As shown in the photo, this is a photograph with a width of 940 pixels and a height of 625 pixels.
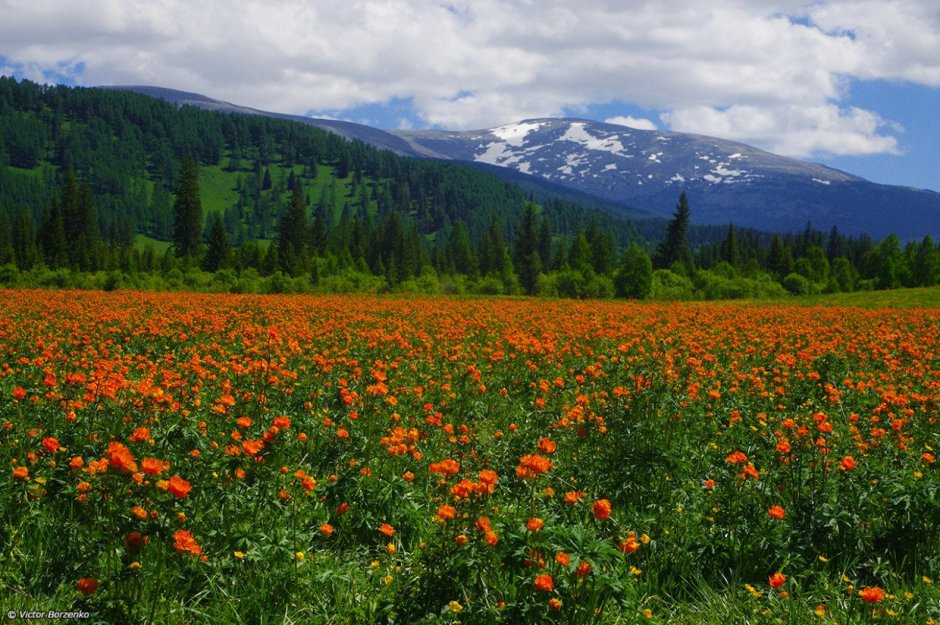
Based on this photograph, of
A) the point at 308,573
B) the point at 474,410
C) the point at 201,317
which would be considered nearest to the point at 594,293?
the point at 201,317

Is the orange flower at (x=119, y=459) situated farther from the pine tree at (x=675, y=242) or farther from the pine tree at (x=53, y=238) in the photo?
the pine tree at (x=53, y=238)

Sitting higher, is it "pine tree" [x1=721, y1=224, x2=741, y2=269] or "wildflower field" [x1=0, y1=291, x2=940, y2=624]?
"pine tree" [x1=721, y1=224, x2=741, y2=269]

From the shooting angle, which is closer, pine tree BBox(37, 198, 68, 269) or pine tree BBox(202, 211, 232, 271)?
pine tree BBox(202, 211, 232, 271)

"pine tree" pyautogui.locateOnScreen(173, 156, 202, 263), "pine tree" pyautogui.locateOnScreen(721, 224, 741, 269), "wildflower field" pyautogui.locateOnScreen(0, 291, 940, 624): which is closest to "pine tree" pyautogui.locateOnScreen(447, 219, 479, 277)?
"pine tree" pyautogui.locateOnScreen(721, 224, 741, 269)

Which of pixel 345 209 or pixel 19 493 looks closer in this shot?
pixel 19 493

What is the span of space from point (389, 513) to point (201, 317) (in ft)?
38.2

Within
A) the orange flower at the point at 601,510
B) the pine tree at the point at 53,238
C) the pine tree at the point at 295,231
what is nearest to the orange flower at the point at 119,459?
the orange flower at the point at 601,510

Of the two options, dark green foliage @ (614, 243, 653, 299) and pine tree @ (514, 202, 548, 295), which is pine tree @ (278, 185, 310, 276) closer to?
pine tree @ (514, 202, 548, 295)

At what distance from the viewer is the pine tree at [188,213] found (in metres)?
78.2

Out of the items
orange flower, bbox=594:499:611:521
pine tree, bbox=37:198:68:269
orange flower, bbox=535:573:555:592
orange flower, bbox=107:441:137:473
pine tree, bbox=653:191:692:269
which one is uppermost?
pine tree, bbox=653:191:692:269

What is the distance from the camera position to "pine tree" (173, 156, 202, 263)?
78250 mm

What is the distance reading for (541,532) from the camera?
3.21 meters

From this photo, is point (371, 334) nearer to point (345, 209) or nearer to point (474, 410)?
point (474, 410)

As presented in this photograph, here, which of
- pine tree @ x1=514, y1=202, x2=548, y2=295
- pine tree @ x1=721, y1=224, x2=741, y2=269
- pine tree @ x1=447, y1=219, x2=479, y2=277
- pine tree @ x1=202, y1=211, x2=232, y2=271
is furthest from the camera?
pine tree @ x1=447, y1=219, x2=479, y2=277
